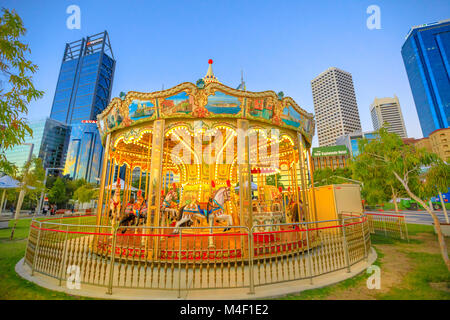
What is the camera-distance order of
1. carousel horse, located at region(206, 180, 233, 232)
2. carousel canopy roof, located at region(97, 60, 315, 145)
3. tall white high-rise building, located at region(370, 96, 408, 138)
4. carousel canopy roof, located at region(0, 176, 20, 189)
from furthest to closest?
tall white high-rise building, located at region(370, 96, 408, 138) < carousel canopy roof, located at region(0, 176, 20, 189) < carousel horse, located at region(206, 180, 233, 232) < carousel canopy roof, located at region(97, 60, 315, 145)

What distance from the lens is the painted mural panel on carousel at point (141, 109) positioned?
6528mm

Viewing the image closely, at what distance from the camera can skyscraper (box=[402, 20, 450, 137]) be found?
6888 centimetres

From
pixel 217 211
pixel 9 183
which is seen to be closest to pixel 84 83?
pixel 9 183

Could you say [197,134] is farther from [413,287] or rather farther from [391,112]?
[391,112]

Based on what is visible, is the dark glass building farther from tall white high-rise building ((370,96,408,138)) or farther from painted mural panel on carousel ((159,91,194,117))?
tall white high-rise building ((370,96,408,138))

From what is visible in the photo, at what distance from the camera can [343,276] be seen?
4434mm

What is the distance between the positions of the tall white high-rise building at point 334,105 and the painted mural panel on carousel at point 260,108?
126470 mm

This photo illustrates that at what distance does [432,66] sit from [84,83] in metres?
138

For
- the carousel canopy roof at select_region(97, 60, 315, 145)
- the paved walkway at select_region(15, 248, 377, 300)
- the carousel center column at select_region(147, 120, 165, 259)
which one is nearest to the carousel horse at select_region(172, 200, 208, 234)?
the carousel center column at select_region(147, 120, 165, 259)

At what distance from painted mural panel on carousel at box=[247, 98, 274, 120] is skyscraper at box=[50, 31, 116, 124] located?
87883mm

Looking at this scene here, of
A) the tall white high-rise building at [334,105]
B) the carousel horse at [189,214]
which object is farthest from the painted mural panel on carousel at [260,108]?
the tall white high-rise building at [334,105]

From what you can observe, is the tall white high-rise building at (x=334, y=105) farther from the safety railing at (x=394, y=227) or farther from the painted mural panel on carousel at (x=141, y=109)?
the painted mural panel on carousel at (x=141, y=109)

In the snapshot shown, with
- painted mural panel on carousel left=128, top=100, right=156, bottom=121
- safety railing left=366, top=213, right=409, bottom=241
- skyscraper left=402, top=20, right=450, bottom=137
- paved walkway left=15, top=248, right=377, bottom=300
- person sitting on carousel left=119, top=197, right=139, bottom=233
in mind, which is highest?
skyscraper left=402, top=20, right=450, bottom=137

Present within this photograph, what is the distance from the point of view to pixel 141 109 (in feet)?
21.7
